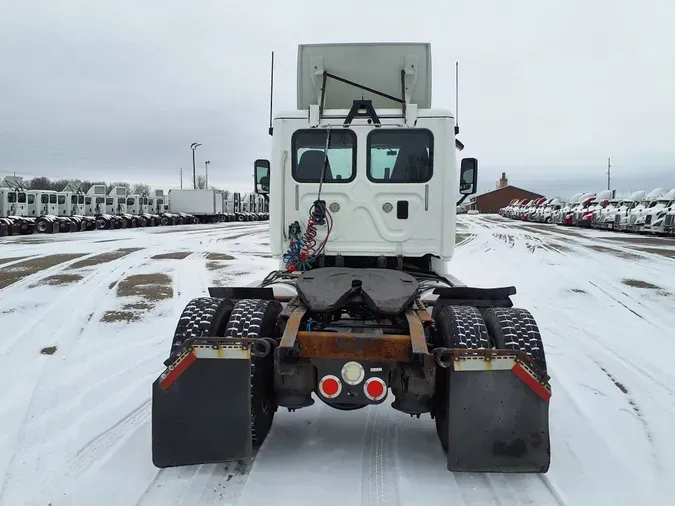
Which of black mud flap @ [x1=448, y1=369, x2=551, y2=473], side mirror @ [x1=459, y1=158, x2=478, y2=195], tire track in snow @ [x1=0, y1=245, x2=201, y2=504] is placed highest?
side mirror @ [x1=459, y1=158, x2=478, y2=195]

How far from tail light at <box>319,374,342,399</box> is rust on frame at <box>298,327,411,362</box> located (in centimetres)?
13

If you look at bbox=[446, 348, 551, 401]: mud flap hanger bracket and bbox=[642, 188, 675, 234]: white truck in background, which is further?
bbox=[642, 188, 675, 234]: white truck in background

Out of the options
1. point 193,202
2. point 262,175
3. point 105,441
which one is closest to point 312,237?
point 262,175

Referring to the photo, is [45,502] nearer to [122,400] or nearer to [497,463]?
[122,400]

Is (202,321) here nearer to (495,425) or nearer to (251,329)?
(251,329)

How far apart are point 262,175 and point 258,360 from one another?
9.30 feet

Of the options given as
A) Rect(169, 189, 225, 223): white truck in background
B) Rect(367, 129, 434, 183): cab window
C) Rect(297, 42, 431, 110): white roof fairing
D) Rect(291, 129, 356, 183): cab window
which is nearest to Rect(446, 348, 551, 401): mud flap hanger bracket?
Rect(367, 129, 434, 183): cab window

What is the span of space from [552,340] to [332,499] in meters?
4.67

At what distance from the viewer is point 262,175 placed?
18.5 ft

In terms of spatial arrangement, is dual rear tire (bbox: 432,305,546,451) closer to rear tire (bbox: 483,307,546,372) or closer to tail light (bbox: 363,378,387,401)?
rear tire (bbox: 483,307,546,372)

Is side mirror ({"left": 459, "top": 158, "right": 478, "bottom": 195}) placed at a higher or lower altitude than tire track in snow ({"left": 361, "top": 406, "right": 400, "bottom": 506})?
higher

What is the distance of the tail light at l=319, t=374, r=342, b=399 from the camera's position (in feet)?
10.4

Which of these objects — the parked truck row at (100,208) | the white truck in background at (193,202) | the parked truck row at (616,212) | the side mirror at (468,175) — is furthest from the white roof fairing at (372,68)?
the white truck in background at (193,202)

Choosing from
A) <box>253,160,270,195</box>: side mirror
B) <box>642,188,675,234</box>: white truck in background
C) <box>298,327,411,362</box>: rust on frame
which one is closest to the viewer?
<box>298,327,411,362</box>: rust on frame
